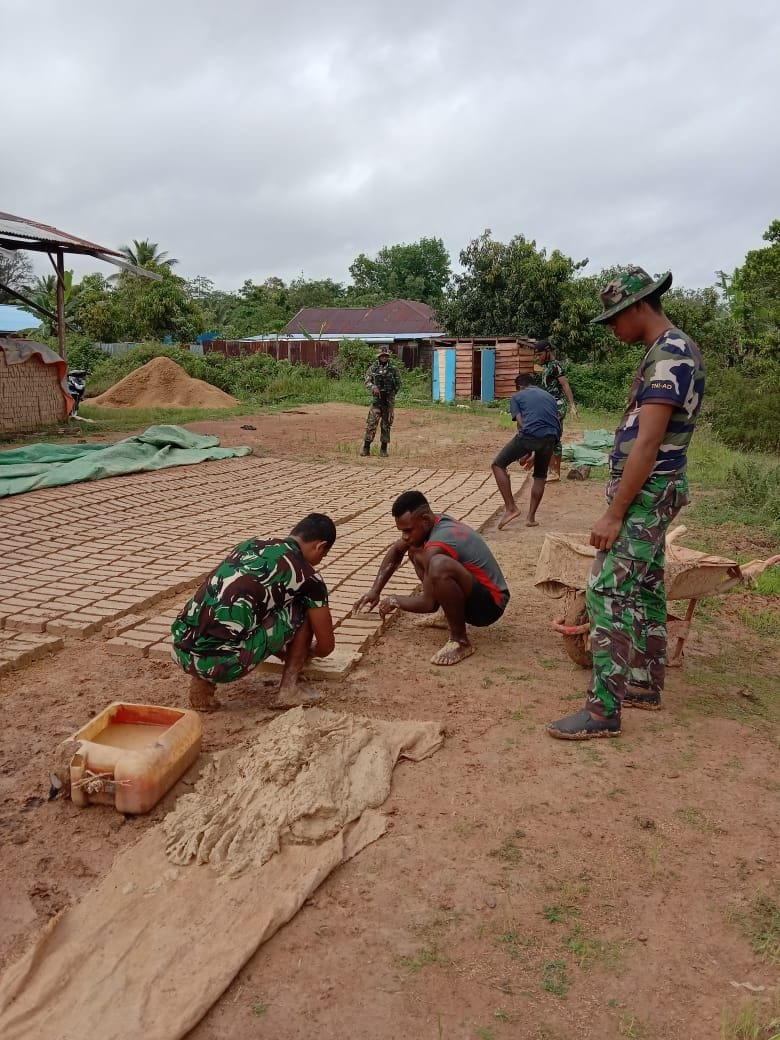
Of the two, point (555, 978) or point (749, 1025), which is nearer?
point (749, 1025)

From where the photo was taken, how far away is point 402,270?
43750 mm

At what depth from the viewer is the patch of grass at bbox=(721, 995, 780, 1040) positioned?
160 cm

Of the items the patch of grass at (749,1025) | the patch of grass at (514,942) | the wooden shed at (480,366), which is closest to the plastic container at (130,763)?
the patch of grass at (514,942)

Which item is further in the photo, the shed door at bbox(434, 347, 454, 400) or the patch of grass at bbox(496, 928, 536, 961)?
the shed door at bbox(434, 347, 454, 400)

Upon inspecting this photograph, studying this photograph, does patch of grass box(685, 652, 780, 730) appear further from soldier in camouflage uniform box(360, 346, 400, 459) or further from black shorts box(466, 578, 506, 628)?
soldier in camouflage uniform box(360, 346, 400, 459)

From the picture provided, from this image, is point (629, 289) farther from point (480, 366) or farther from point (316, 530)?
point (480, 366)

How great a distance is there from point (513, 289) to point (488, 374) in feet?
10.5

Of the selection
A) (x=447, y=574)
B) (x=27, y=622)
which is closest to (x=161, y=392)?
(x=27, y=622)

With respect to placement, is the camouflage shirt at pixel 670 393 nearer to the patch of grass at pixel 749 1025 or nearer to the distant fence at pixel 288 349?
the patch of grass at pixel 749 1025

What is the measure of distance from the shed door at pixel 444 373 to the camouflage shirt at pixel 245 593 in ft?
56.1

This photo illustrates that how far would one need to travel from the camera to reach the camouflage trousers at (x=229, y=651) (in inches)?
115

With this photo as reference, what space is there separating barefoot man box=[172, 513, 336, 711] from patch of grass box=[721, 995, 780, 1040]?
1840 millimetres

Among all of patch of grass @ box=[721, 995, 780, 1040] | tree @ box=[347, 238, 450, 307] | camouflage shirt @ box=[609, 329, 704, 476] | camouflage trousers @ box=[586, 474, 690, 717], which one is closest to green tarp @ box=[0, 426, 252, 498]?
camouflage trousers @ box=[586, 474, 690, 717]

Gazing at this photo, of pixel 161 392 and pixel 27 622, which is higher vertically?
pixel 161 392
